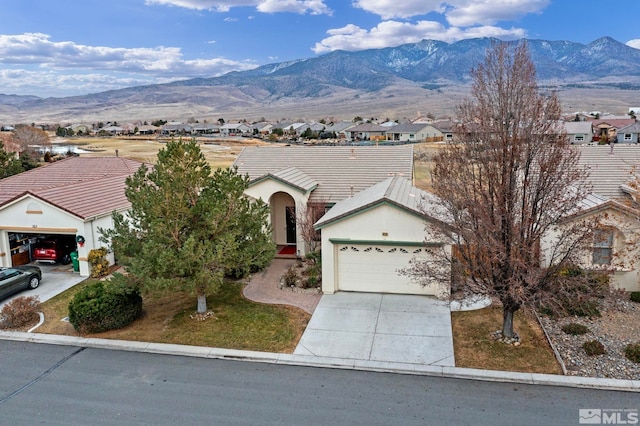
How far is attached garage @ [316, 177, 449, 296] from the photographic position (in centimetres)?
1716

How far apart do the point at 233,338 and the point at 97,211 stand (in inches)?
426

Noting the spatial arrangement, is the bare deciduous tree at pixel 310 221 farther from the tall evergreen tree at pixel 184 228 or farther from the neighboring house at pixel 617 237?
the neighboring house at pixel 617 237

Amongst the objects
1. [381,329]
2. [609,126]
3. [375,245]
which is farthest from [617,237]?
[609,126]

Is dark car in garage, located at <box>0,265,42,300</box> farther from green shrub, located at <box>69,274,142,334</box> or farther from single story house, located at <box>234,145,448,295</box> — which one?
single story house, located at <box>234,145,448,295</box>

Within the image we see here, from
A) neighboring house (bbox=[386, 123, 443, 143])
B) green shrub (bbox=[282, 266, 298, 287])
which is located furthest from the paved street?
neighboring house (bbox=[386, 123, 443, 143])

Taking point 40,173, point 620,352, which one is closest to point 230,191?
point 620,352

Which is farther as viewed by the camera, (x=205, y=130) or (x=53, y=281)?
(x=205, y=130)

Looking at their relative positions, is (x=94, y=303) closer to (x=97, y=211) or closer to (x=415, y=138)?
(x=97, y=211)

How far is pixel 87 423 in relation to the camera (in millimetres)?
10453

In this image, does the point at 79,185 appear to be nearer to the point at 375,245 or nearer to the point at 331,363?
the point at 375,245

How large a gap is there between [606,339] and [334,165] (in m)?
15.4

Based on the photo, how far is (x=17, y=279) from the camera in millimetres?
18422

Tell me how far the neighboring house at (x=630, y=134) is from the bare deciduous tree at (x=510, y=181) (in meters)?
87.4

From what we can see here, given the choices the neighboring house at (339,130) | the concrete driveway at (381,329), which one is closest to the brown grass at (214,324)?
the concrete driveway at (381,329)
